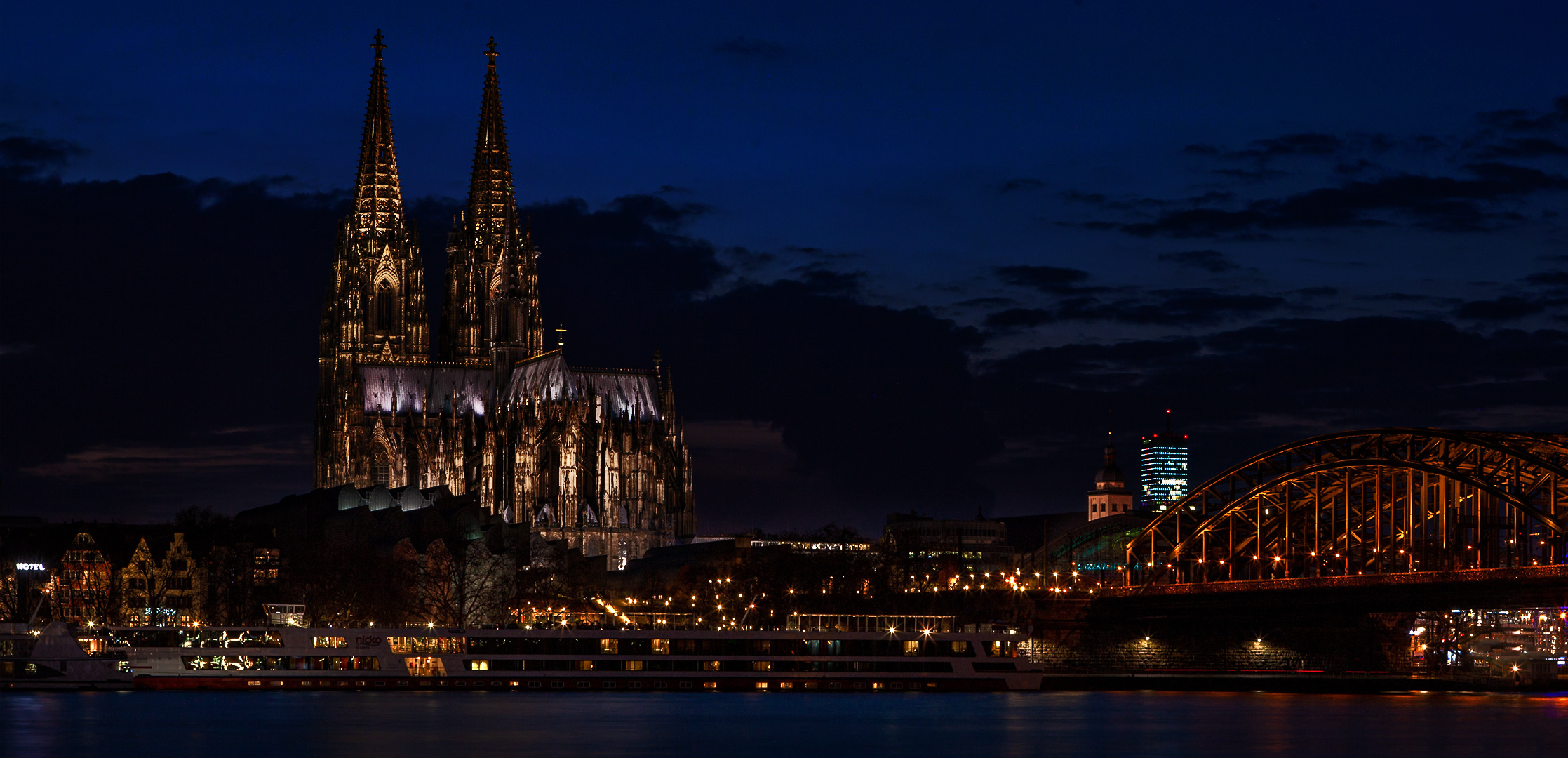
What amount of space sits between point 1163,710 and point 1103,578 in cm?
6287

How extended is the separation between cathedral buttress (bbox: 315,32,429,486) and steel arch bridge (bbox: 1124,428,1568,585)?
223ft

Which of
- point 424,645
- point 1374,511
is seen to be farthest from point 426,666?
point 1374,511

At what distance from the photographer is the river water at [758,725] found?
71.2 m

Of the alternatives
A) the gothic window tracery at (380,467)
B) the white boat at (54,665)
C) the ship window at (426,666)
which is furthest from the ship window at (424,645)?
the gothic window tracery at (380,467)

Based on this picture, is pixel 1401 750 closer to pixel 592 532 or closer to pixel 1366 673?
pixel 1366 673

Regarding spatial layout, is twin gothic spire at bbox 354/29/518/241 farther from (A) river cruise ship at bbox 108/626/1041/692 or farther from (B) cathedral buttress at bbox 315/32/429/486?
(A) river cruise ship at bbox 108/626/1041/692

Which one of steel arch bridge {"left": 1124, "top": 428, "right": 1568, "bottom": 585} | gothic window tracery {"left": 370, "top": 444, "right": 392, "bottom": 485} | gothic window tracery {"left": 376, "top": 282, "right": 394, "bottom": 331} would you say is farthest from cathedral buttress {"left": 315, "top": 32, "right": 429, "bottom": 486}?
steel arch bridge {"left": 1124, "top": 428, "right": 1568, "bottom": 585}

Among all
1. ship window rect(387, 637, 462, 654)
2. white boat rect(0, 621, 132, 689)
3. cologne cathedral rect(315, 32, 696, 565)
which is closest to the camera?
white boat rect(0, 621, 132, 689)

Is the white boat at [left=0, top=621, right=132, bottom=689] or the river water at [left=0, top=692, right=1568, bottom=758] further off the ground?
the white boat at [left=0, top=621, right=132, bottom=689]

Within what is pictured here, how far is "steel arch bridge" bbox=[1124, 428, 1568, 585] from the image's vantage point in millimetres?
98938

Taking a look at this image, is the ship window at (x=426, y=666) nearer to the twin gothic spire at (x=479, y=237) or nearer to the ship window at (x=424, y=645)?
the ship window at (x=424, y=645)

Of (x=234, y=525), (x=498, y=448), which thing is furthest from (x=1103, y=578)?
(x=234, y=525)

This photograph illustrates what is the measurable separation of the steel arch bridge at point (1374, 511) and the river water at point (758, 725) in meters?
8.45

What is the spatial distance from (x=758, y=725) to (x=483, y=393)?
97.3 metres
